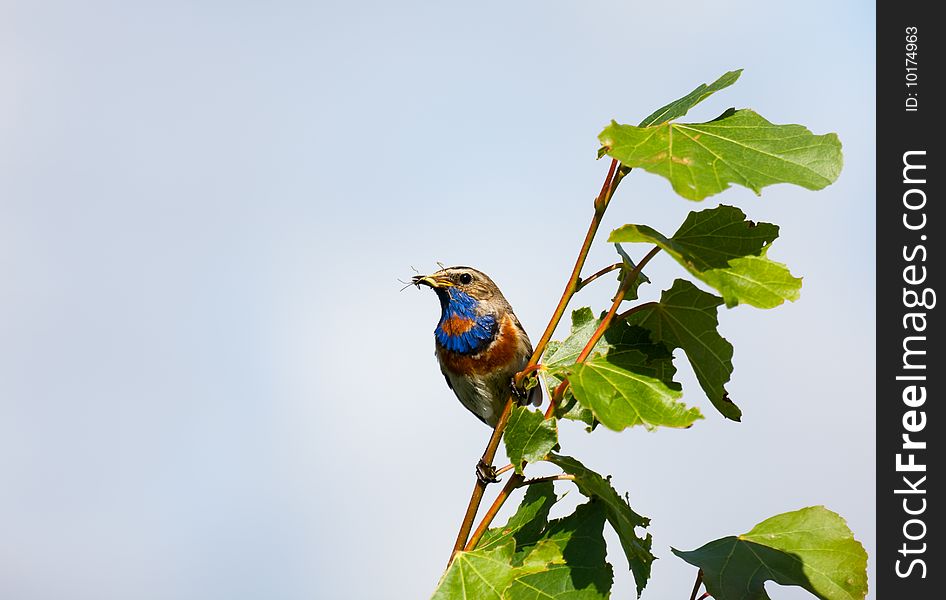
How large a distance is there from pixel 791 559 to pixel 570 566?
837 mm

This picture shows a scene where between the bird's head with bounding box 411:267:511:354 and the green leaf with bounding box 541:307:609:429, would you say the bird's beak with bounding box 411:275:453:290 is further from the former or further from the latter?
the green leaf with bounding box 541:307:609:429

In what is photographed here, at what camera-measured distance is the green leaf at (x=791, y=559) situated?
3438 mm

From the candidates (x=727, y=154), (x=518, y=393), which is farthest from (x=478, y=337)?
(x=727, y=154)

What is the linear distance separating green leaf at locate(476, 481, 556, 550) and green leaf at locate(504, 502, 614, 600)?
75 millimetres

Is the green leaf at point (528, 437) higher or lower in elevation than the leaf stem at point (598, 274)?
lower

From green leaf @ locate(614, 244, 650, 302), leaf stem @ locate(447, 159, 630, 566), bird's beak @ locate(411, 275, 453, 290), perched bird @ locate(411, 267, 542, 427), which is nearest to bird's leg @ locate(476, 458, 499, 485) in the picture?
leaf stem @ locate(447, 159, 630, 566)

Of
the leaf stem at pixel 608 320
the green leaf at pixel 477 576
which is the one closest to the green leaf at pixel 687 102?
the leaf stem at pixel 608 320

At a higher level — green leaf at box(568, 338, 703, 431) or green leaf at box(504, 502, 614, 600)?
green leaf at box(568, 338, 703, 431)

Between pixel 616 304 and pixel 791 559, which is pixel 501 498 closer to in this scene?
pixel 616 304

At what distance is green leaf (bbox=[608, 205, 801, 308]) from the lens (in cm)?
291

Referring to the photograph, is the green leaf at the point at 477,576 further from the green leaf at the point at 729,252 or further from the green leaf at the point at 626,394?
the green leaf at the point at 729,252

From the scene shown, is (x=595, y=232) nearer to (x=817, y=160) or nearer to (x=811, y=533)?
(x=817, y=160)

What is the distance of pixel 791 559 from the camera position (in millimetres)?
3543

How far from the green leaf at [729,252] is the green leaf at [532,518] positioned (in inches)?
39.5
